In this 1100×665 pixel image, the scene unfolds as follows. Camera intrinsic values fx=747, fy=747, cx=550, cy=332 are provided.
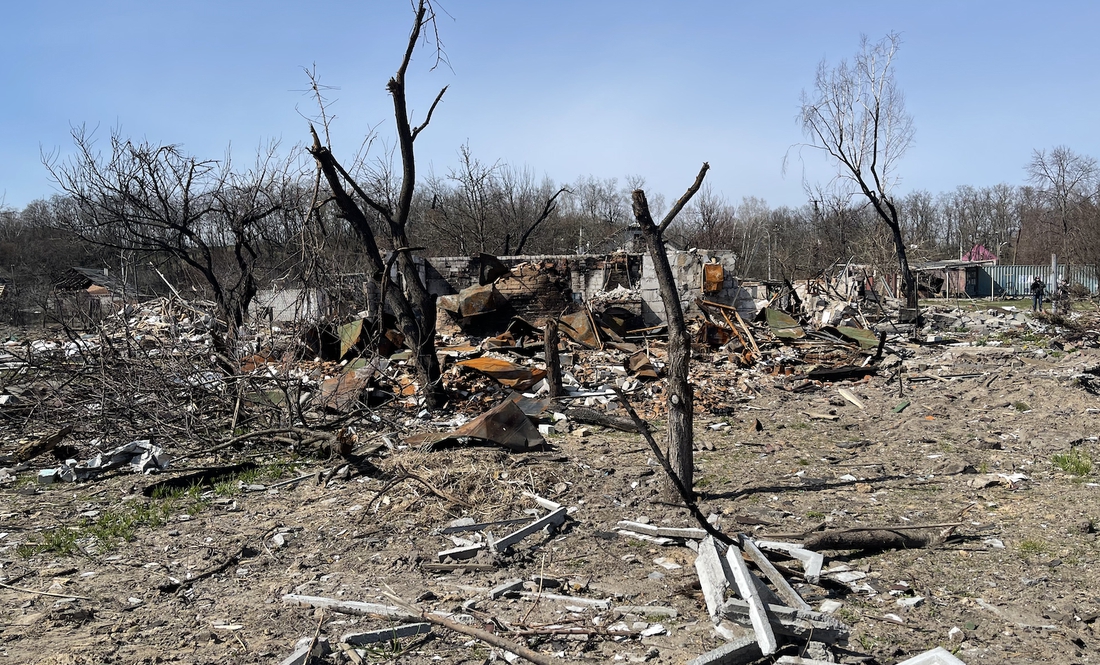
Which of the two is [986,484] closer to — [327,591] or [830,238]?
[327,591]

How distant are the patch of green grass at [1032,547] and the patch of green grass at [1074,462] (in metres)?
1.74

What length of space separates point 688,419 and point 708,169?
1.67 metres

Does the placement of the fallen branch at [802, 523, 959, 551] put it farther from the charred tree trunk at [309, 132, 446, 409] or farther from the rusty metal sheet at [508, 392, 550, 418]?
the charred tree trunk at [309, 132, 446, 409]

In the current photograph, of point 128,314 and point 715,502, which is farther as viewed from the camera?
point 128,314

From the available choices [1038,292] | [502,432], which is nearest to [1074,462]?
[502,432]

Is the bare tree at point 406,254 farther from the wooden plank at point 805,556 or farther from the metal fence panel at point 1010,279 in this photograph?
the metal fence panel at point 1010,279

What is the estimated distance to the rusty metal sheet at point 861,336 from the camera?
12703mm

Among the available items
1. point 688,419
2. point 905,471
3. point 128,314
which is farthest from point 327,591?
point 128,314

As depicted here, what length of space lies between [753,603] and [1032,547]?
207 centimetres

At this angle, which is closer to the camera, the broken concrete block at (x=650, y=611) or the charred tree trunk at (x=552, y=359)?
the broken concrete block at (x=650, y=611)

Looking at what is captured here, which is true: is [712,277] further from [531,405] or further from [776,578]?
[776,578]

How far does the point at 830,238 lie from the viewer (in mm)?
33562

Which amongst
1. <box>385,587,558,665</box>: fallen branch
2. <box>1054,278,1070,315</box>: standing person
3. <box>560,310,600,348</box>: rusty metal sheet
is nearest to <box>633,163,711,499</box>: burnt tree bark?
<box>385,587,558,665</box>: fallen branch

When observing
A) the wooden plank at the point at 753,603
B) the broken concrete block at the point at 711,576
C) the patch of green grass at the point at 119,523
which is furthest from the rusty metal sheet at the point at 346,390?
the wooden plank at the point at 753,603
